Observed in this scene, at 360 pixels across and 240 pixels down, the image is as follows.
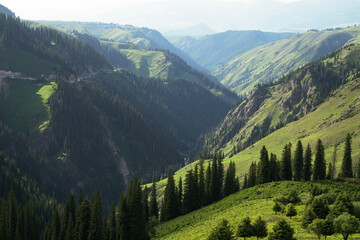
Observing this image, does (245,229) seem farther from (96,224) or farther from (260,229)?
(96,224)

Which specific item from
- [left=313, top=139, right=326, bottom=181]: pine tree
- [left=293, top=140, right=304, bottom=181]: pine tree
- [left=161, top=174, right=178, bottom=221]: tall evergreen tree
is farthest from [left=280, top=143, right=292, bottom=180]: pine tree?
[left=161, top=174, right=178, bottom=221]: tall evergreen tree

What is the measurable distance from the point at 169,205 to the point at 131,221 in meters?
31.6

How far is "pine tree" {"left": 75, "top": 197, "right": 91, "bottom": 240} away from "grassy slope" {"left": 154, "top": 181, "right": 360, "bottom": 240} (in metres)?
23.1

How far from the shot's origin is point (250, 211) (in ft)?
271

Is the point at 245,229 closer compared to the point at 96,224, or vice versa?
the point at 245,229

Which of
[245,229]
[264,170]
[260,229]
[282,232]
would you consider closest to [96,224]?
[245,229]

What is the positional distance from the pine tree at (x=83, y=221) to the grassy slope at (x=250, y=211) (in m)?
23.1

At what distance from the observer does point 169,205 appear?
12888cm

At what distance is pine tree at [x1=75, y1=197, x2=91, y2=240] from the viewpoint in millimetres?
99625

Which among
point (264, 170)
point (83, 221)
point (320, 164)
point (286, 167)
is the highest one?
point (320, 164)

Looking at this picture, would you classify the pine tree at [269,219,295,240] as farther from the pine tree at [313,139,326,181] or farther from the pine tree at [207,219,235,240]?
the pine tree at [313,139,326,181]

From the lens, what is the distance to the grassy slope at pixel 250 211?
71.9 m

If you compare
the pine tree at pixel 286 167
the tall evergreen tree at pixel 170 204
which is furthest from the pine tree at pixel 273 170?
the tall evergreen tree at pixel 170 204

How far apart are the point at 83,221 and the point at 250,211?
176 feet
